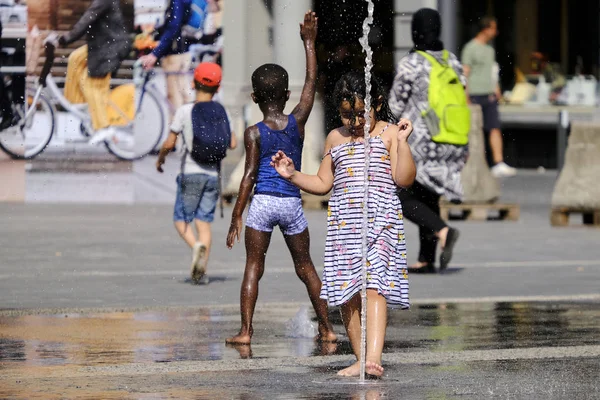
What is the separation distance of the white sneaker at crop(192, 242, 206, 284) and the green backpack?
2.04m

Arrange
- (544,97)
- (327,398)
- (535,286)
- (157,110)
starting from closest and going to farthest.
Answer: (327,398)
(535,286)
(157,110)
(544,97)

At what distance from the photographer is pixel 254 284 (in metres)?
9.01

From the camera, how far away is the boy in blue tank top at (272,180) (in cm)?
889

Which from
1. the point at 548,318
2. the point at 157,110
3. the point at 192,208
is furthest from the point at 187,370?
the point at 157,110

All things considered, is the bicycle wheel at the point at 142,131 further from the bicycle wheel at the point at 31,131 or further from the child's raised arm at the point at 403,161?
the child's raised arm at the point at 403,161

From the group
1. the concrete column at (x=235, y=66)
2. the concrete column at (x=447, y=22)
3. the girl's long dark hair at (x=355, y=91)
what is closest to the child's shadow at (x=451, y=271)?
the girl's long dark hair at (x=355, y=91)

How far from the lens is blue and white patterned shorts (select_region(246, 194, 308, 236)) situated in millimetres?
8953

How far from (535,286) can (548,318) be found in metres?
1.76

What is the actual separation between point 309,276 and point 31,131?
915 cm

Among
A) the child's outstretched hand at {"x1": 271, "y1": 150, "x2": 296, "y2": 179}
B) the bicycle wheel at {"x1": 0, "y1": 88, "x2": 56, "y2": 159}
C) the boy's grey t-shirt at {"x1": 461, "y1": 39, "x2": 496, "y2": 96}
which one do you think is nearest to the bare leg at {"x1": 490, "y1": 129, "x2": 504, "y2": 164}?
the boy's grey t-shirt at {"x1": 461, "y1": 39, "x2": 496, "y2": 96}

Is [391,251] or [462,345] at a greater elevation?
[391,251]

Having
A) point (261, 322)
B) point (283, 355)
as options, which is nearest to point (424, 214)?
point (261, 322)

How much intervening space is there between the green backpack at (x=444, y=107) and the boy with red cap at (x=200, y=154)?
1.61 meters

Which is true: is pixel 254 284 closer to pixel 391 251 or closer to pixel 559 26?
pixel 391 251
